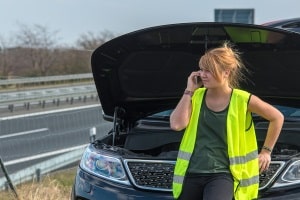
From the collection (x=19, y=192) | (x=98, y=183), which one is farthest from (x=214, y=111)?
(x=19, y=192)

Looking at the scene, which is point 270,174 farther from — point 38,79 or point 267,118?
point 38,79

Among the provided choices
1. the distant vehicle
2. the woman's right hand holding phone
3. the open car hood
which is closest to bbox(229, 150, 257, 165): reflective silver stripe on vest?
the woman's right hand holding phone

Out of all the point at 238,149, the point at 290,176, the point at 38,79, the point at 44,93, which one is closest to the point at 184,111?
the point at 238,149

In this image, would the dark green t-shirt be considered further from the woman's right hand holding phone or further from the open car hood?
the open car hood

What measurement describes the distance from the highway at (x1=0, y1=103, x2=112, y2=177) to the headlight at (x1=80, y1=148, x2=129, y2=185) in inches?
239

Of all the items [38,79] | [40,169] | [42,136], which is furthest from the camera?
[38,79]

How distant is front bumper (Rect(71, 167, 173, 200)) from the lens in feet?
11.6

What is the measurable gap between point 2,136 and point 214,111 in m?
7.66

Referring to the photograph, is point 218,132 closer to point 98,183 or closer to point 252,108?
point 252,108

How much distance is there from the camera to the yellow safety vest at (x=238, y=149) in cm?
319

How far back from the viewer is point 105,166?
3.82 meters

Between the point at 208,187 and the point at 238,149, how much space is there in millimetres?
291

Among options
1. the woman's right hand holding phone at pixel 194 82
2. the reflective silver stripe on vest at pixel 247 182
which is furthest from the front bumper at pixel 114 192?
the woman's right hand holding phone at pixel 194 82

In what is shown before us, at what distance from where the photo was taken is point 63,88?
2611 centimetres
